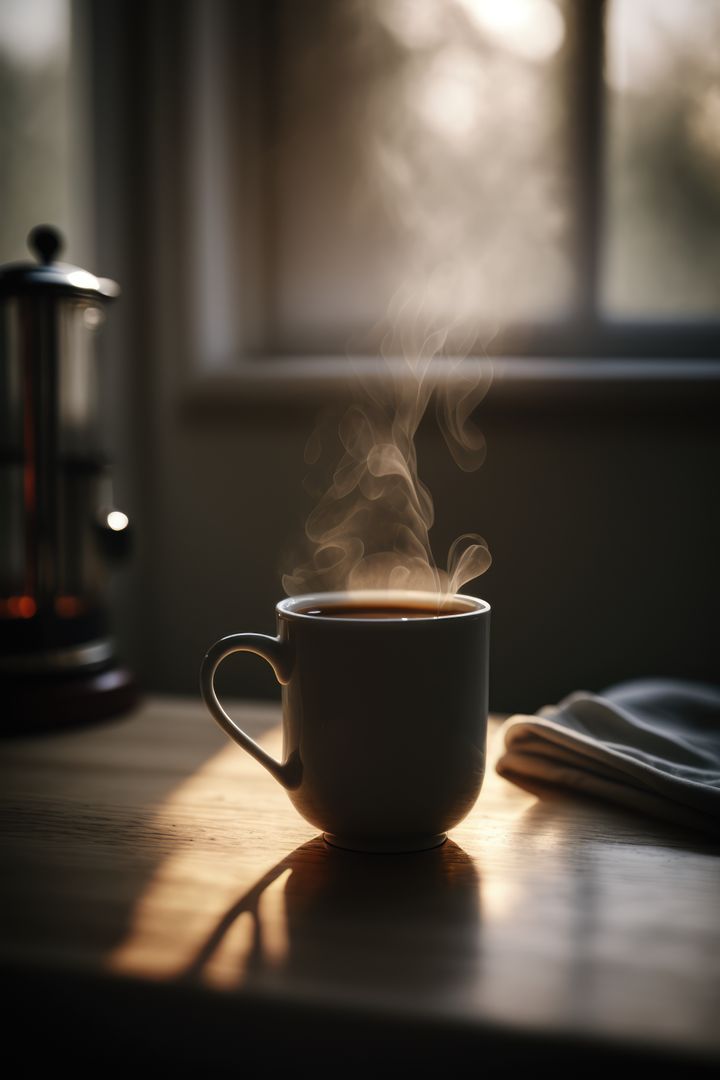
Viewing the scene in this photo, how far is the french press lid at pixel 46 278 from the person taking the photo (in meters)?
0.93

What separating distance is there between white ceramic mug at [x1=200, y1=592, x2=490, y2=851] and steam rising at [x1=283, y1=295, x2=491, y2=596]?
0.63 m

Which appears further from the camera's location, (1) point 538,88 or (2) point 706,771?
(1) point 538,88

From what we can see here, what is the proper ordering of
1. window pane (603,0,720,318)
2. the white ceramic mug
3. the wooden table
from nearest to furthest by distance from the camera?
the wooden table → the white ceramic mug → window pane (603,0,720,318)

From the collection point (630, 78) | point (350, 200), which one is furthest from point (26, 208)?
point (630, 78)

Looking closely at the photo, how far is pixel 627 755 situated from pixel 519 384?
64cm

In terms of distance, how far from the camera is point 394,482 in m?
1.29

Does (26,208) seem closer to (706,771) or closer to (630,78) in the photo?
(630,78)

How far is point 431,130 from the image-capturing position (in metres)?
1.37

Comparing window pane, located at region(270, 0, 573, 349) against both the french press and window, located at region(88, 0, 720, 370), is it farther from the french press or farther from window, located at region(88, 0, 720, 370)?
the french press

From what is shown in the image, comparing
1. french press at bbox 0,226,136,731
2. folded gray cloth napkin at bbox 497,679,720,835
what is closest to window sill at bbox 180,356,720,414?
french press at bbox 0,226,136,731

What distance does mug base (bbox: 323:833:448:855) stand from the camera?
1.90 feet

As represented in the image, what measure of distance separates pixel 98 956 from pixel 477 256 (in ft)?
3.78

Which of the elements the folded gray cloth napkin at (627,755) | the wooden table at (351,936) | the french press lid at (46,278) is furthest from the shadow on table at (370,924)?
the french press lid at (46,278)

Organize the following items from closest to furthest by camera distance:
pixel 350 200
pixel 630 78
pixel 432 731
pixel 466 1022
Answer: pixel 466 1022 → pixel 432 731 → pixel 630 78 → pixel 350 200
